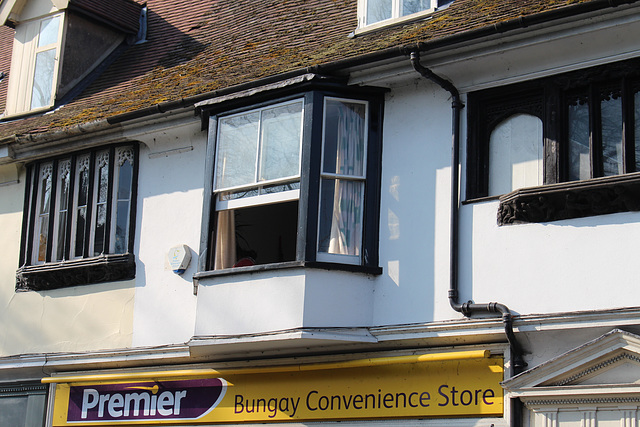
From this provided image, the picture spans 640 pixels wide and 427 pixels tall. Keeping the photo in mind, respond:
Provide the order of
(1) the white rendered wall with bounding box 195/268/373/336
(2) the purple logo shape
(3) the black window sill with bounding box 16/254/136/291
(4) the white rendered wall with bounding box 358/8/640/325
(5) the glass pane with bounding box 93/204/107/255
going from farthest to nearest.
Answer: (5) the glass pane with bounding box 93/204/107/255, (3) the black window sill with bounding box 16/254/136/291, (2) the purple logo shape, (1) the white rendered wall with bounding box 195/268/373/336, (4) the white rendered wall with bounding box 358/8/640/325

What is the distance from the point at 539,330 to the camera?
9164 millimetres

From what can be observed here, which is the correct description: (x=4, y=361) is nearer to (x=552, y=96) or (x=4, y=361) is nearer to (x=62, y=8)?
(x=62, y=8)

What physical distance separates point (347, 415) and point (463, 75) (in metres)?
3.77

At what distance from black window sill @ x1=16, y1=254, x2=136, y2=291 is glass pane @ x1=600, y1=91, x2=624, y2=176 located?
5981 mm

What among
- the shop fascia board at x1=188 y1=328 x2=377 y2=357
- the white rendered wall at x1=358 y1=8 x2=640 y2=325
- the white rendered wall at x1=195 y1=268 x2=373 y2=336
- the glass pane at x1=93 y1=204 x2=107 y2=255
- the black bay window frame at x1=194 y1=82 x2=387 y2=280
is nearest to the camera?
the white rendered wall at x1=358 y1=8 x2=640 y2=325

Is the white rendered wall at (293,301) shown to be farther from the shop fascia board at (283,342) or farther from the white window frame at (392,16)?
the white window frame at (392,16)

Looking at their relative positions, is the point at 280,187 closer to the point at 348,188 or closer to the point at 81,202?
the point at 348,188

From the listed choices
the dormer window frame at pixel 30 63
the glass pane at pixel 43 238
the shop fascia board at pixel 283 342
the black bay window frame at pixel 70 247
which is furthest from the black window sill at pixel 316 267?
the dormer window frame at pixel 30 63

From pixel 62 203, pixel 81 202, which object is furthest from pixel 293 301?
pixel 62 203

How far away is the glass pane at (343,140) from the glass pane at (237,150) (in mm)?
907

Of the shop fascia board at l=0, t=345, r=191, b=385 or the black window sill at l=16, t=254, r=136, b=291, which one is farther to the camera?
the black window sill at l=16, t=254, r=136, b=291

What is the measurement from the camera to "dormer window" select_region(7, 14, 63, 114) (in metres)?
14.6

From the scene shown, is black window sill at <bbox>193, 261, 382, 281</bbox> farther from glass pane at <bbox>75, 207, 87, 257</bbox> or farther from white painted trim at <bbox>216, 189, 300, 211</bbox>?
glass pane at <bbox>75, 207, 87, 257</bbox>

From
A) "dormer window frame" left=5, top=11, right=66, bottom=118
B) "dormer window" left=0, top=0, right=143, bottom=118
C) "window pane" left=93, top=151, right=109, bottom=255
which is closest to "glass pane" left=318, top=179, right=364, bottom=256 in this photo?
"window pane" left=93, top=151, right=109, bottom=255
